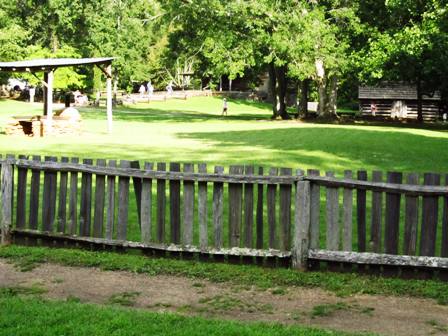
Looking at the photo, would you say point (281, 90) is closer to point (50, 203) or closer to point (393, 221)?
point (50, 203)

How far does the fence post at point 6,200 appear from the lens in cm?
864

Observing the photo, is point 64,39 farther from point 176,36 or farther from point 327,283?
point 327,283

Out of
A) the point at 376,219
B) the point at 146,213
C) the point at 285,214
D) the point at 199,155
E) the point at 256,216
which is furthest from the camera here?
the point at 199,155

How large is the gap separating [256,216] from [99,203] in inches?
81.2

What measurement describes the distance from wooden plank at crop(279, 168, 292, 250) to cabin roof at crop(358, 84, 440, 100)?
4879 centimetres

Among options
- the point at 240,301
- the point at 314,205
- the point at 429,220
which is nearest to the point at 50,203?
the point at 240,301

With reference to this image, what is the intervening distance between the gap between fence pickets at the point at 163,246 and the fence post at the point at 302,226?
131 mm

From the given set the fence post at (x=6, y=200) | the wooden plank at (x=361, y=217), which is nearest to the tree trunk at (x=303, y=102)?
the fence post at (x=6, y=200)

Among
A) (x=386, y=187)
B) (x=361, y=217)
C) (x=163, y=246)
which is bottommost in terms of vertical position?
(x=163, y=246)

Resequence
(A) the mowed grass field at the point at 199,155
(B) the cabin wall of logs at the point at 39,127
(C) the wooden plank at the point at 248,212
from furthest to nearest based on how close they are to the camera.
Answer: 1. (B) the cabin wall of logs at the point at 39,127
2. (C) the wooden plank at the point at 248,212
3. (A) the mowed grass field at the point at 199,155

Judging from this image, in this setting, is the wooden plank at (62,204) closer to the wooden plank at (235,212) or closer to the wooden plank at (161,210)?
the wooden plank at (161,210)

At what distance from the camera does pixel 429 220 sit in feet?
23.6

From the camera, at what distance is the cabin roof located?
55.1m

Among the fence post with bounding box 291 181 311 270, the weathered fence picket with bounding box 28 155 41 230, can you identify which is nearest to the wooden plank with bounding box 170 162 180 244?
the fence post with bounding box 291 181 311 270
